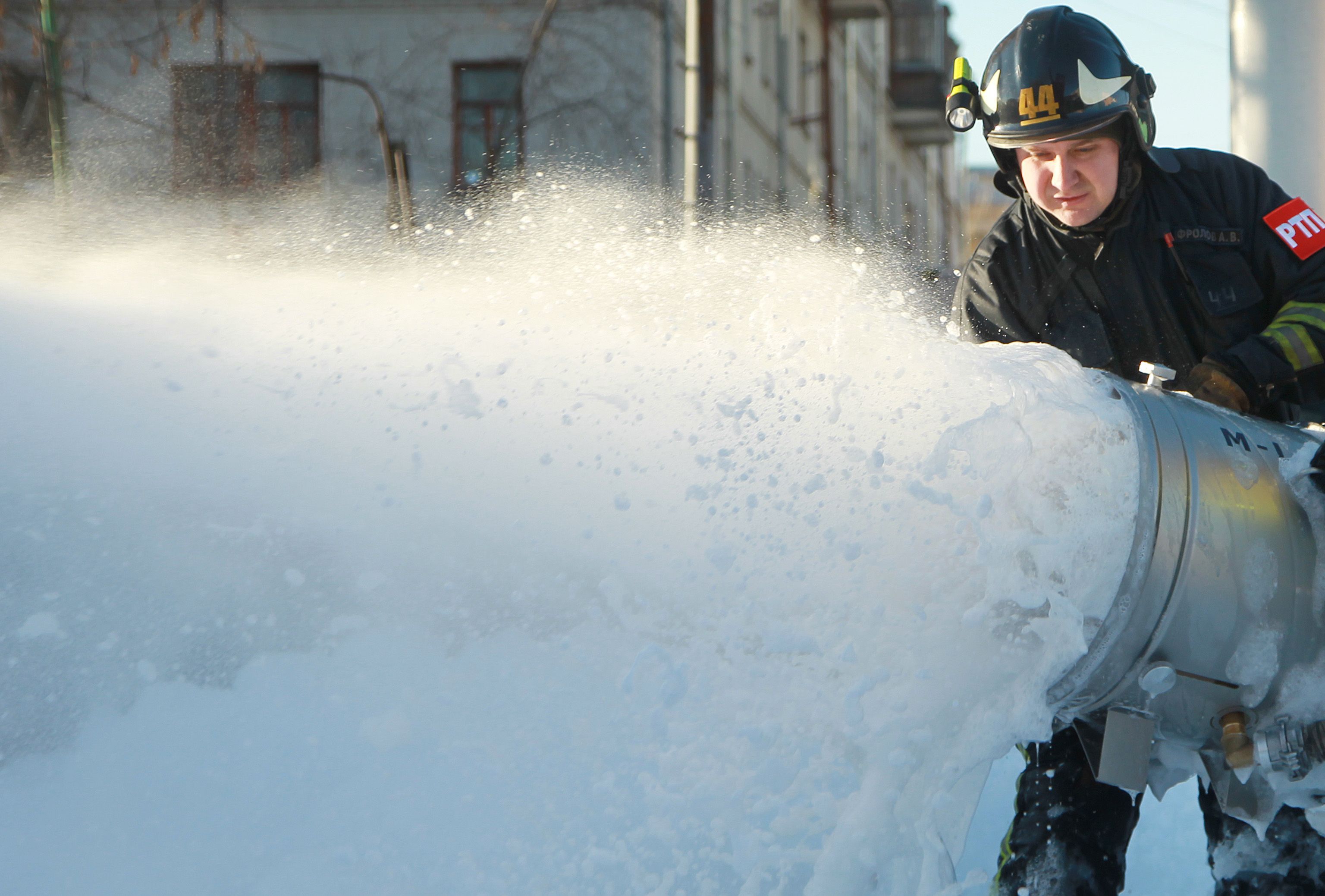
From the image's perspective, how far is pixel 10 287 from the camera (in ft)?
9.20

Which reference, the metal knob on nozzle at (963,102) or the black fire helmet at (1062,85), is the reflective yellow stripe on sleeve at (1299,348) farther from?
the metal knob on nozzle at (963,102)

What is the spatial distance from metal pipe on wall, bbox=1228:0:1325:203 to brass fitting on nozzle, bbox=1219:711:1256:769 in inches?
94.1

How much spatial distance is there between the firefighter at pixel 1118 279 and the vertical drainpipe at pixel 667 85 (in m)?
7.26

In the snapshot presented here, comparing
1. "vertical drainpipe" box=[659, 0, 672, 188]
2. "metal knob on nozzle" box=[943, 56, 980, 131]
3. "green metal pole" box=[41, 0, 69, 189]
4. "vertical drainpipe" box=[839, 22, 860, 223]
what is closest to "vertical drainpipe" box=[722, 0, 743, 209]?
"vertical drainpipe" box=[659, 0, 672, 188]

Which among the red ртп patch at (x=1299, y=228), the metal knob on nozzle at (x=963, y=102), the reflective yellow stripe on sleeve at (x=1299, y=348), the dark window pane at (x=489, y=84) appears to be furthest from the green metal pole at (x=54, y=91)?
the reflective yellow stripe on sleeve at (x=1299, y=348)

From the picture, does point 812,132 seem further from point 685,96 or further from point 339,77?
point 339,77

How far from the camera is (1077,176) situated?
2.19 metres

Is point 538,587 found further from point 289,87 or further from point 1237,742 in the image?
point 289,87

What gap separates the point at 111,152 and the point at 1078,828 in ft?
23.6

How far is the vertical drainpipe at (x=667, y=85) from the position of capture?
31.0 feet

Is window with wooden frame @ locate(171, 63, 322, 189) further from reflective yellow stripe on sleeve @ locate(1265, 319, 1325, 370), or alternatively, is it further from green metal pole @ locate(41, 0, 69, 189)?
reflective yellow stripe on sleeve @ locate(1265, 319, 1325, 370)

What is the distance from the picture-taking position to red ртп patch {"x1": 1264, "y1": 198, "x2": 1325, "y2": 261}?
6.69ft

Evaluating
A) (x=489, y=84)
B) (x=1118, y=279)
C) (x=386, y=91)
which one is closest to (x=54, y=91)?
(x=386, y=91)

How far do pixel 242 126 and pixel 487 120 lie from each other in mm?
1899
